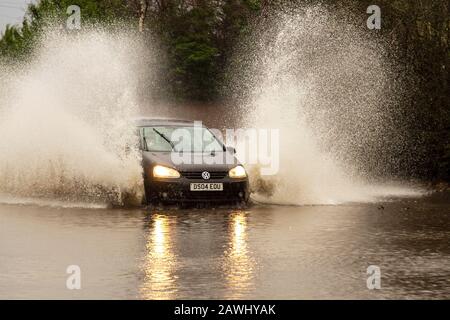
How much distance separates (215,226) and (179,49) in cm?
3921

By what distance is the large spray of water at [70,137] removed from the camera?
19.6 meters

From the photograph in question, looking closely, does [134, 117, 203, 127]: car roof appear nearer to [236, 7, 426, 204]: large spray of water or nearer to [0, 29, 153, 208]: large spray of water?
[0, 29, 153, 208]: large spray of water

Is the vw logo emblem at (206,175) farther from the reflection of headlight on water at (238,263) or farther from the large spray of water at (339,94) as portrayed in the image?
the large spray of water at (339,94)

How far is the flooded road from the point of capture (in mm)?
10414

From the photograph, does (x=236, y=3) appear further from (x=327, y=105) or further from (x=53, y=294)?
(x=53, y=294)

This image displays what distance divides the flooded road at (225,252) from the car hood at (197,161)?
0.84 metres

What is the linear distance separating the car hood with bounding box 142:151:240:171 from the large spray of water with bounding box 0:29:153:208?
0.32 m

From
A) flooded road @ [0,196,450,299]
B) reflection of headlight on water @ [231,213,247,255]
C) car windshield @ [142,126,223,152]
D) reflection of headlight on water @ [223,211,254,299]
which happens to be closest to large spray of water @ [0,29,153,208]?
car windshield @ [142,126,223,152]

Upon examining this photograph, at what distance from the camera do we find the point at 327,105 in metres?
26.5

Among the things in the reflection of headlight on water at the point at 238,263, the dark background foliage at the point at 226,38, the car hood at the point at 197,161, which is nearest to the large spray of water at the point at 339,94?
the dark background foliage at the point at 226,38

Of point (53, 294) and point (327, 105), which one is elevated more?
point (327, 105)

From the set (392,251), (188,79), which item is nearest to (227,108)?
(188,79)

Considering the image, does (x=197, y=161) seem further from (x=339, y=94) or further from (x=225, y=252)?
(x=339, y=94)
